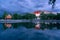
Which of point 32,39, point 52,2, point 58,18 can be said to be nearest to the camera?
point 52,2

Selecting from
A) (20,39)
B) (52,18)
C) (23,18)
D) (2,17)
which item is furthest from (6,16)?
(20,39)

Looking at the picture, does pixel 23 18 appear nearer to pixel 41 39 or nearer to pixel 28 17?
pixel 28 17

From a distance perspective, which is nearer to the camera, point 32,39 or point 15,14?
point 32,39

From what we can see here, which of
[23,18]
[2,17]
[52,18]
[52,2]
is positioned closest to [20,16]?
[23,18]

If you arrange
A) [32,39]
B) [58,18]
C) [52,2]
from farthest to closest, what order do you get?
[58,18] < [32,39] < [52,2]

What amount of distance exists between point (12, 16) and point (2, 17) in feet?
3.37

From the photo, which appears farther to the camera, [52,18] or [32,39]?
[52,18]

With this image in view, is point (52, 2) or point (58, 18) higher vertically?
point (52, 2)

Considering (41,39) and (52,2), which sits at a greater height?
(52,2)

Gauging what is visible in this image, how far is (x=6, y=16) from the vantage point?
66.9ft

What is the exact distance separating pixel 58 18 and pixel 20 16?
3.79m

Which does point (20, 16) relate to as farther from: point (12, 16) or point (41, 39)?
point (41, 39)

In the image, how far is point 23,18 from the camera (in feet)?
65.0

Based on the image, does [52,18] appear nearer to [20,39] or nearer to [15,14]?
[15,14]
